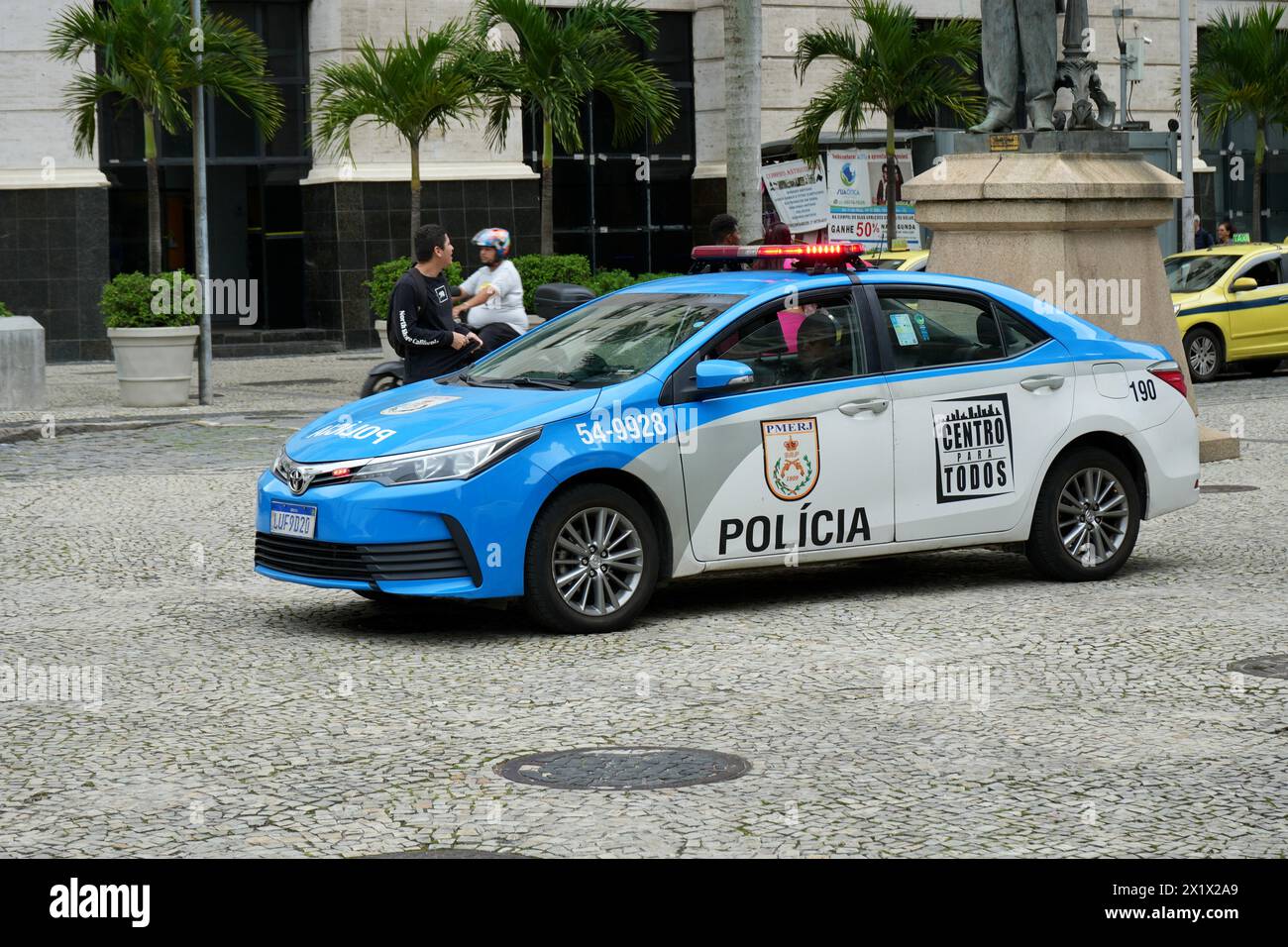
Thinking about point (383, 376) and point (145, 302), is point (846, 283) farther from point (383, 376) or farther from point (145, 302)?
point (145, 302)

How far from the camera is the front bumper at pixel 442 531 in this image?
887 centimetres

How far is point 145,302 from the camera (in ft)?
70.3

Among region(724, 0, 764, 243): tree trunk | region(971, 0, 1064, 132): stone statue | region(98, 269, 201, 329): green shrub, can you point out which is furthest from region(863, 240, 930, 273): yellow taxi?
region(98, 269, 201, 329): green shrub

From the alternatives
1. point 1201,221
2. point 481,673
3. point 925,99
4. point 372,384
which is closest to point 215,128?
point 925,99

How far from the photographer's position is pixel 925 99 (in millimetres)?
29062

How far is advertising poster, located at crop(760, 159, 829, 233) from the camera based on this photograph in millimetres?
32906

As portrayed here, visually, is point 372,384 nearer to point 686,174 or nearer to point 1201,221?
point 686,174

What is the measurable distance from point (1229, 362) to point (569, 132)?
29.2 feet

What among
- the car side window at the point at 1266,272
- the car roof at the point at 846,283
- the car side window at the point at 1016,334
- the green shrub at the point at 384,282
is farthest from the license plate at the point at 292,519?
the car side window at the point at 1266,272

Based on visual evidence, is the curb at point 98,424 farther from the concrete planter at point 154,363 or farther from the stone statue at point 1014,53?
the stone statue at point 1014,53

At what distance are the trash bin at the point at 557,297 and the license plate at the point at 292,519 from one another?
491 centimetres

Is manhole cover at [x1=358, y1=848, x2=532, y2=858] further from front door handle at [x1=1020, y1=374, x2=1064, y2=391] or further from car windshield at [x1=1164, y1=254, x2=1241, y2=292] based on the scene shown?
A: car windshield at [x1=1164, y1=254, x2=1241, y2=292]

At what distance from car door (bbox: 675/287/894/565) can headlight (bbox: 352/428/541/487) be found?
2.91ft

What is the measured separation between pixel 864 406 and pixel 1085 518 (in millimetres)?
1479
